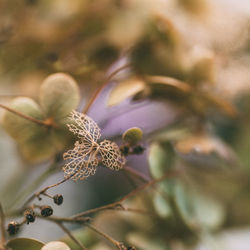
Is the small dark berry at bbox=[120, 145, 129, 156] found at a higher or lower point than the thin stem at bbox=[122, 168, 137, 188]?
lower

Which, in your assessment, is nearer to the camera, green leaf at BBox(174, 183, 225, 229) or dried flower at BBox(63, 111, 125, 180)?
dried flower at BBox(63, 111, 125, 180)

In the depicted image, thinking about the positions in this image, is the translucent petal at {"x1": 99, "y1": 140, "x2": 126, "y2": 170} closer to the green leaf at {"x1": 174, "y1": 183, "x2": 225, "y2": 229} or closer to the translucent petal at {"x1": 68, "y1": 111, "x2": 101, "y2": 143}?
the translucent petal at {"x1": 68, "y1": 111, "x2": 101, "y2": 143}

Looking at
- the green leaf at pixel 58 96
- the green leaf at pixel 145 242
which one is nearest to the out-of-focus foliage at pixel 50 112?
the green leaf at pixel 58 96

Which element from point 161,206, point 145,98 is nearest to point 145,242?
point 161,206

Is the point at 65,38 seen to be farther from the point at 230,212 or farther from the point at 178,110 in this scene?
the point at 230,212

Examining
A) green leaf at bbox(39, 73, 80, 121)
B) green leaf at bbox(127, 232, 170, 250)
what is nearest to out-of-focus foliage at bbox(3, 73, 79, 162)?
green leaf at bbox(39, 73, 80, 121)

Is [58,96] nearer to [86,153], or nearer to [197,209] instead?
[86,153]
